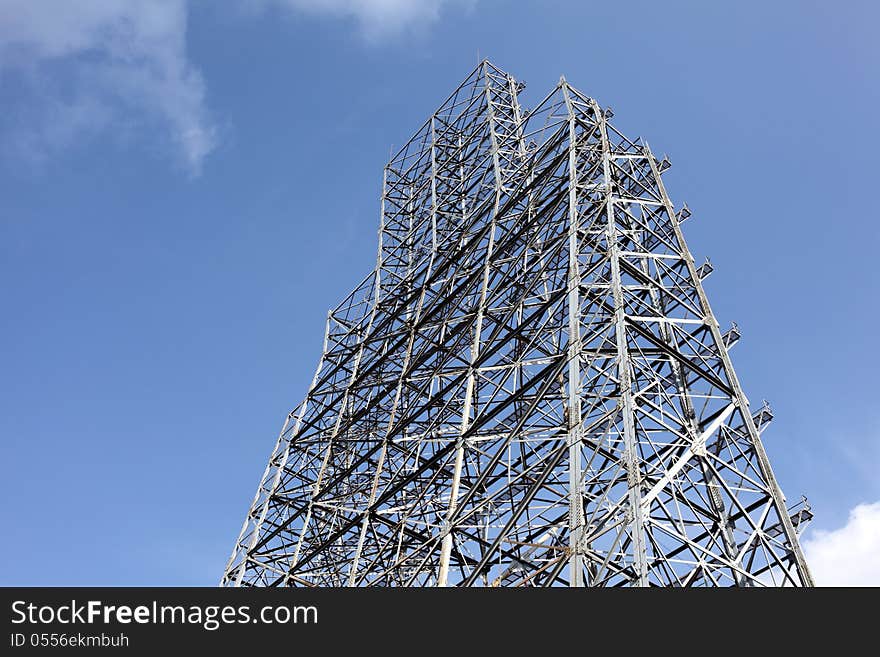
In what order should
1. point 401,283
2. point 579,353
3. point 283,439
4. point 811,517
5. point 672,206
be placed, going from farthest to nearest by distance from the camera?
1. point 401,283
2. point 283,439
3. point 672,206
4. point 579,353
5. point 811,517

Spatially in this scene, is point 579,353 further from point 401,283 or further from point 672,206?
point 401,283

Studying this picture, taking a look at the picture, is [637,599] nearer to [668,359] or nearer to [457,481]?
[457,481]

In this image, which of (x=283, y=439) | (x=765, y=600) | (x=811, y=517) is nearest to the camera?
(x=765, y=600)

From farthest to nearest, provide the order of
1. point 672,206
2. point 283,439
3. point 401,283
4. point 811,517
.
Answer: point 401,283 → point 283,439 → point 672,206 → point 811,517

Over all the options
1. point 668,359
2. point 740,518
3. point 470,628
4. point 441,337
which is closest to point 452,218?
point 441,337

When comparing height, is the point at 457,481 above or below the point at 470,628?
above

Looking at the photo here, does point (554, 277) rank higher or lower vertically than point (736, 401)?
higher

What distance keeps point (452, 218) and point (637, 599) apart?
20.7m

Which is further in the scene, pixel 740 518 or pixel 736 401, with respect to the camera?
pixel 736 401

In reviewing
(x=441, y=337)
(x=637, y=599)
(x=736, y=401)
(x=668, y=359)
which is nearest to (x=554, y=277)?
(x=441, y=337)

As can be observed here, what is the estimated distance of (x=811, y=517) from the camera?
14.4 metres

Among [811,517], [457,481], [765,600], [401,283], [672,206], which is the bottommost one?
[765,600]

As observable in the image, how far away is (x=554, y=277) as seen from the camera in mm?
21609

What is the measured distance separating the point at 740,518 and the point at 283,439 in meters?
14.5
